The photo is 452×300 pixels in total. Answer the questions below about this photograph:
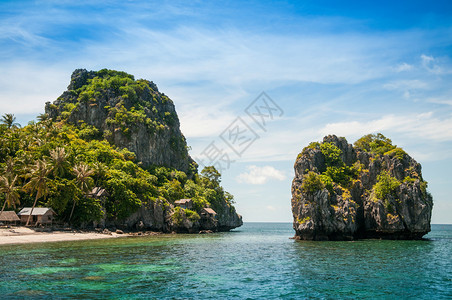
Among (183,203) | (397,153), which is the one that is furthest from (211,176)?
(397,153)

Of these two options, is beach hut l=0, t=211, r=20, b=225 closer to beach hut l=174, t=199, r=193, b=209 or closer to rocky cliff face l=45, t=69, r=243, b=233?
rocky cliff face l=45, t=69, r=243, b=233

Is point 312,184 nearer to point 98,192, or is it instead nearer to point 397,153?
point 397,153

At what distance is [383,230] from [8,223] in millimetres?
78719

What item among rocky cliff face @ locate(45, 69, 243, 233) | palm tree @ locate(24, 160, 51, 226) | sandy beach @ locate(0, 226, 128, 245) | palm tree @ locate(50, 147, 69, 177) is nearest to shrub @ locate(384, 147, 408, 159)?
rocky cliff face @ locate(45, 69, 243, 233)

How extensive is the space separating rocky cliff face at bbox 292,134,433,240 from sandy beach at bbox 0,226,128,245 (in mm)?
45171

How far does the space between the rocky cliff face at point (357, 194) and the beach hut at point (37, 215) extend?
52587 mm

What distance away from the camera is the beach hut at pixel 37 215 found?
68188 millimetres

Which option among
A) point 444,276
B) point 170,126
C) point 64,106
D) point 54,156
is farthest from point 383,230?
point 64,106

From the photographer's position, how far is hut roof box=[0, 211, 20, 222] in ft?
215

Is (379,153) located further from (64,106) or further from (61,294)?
(64,106)

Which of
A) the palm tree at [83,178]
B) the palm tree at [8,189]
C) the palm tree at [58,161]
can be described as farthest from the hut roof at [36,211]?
the palm tree at [58,161]

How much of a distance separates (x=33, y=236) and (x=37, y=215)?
1070cm

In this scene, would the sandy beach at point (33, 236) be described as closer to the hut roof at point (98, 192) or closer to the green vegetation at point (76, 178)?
the green vegetation at point (76, 178)

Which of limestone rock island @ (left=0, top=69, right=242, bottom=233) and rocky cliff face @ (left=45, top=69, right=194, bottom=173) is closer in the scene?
limestone rock island @ (left=0, top=69, right=242, bottom=233)
